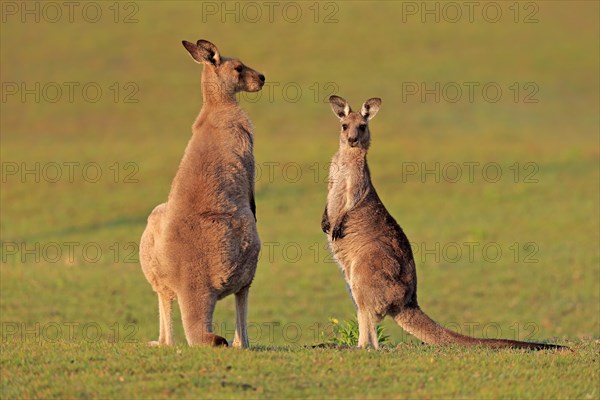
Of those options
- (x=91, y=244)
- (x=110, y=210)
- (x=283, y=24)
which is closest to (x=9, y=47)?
(x=283, y=24)

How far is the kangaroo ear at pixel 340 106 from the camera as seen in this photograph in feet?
A: 37.0

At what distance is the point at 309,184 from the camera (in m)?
30.6

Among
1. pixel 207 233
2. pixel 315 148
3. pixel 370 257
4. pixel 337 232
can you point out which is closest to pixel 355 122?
pixel 337 232

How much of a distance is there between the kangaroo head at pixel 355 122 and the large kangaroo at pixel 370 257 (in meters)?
0.01

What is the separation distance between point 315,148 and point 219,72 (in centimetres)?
2445

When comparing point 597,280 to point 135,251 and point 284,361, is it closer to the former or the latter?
point 135,251

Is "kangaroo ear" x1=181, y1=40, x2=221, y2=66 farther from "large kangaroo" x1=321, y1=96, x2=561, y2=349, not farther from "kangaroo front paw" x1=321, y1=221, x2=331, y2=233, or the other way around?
"kangaroo front paw" x1=321, y1=221, x2=331, y2=233

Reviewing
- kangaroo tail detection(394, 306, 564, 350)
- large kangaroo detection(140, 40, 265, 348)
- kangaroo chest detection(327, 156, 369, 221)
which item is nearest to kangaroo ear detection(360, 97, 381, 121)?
kangaroo chest detection(327, 156, 369, 221)

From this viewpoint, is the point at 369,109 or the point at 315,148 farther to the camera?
the point at 315,148

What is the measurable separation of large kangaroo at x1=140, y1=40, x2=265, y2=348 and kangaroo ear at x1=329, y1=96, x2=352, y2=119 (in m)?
1.97

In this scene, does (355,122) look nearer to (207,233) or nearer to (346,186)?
(346,186)

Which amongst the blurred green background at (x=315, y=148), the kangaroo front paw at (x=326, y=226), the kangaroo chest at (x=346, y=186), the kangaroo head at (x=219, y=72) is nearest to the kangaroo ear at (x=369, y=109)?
the kangaroo chest at (x=346, y=186)

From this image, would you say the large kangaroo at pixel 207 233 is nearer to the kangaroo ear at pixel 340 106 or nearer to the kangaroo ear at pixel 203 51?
the kangaroo ear at pixel 203 51

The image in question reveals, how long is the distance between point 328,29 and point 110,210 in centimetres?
2653
